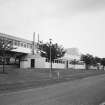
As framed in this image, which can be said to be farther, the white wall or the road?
the white wall

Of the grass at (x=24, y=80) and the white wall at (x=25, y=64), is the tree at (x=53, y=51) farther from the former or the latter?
the white wall at (x=25, y=64)

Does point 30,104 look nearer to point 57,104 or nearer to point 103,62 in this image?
point 57,104

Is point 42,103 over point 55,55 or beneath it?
beneath

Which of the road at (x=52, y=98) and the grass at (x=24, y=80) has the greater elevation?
the road at (x=52, y=98)

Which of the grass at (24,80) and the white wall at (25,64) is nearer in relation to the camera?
the grass at (24,80)

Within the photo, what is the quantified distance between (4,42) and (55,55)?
41.1 feet

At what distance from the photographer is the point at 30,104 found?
6.26 metres

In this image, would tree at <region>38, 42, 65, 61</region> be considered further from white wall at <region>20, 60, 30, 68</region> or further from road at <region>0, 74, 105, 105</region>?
road at <region>0, 74, 105, 105</region>

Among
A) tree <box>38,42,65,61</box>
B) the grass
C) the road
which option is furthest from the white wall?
the road

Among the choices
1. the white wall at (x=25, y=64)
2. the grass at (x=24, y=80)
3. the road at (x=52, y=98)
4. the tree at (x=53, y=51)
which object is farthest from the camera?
the white wall at (x=25, y=64)

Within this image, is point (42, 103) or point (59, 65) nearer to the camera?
point (42, 103)

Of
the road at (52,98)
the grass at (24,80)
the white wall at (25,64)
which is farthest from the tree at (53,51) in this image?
the road at (52,98)

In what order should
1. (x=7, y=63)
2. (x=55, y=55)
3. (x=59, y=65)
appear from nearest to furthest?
1. (x=55, y=55)
2. (x=7, y=63)
3. (x=59, y=65)

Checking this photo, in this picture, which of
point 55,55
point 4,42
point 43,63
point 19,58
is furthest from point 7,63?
point 4,42
